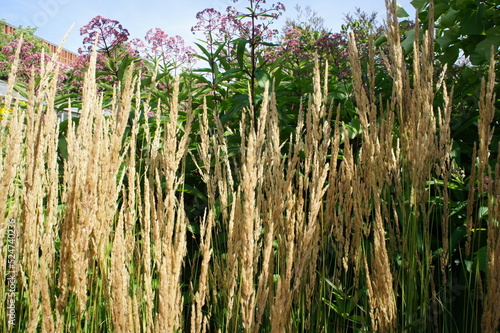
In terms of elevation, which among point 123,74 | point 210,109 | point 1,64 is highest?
point 1,64

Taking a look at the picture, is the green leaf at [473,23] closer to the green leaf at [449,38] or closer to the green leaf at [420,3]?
the green leaf at [449,38]

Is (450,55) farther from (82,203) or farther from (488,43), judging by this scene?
(82,203)

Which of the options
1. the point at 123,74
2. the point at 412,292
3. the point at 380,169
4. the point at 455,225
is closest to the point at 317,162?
the point at 380,169

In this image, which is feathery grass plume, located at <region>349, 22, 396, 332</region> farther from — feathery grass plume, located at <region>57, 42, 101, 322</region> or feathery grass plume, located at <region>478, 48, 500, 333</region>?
feathery grass plume, located at <region>57, 42, 101, 322</region>

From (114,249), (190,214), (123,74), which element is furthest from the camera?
(123,74)

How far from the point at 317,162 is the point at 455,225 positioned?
1225 millimetres

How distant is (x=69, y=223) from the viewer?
111 cm

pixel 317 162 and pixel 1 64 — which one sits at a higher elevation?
pixel 1 64

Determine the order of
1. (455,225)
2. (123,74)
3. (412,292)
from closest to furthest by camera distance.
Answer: (412,292)
(455,225)
(123,74)

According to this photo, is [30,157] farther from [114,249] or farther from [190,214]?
[190,214]

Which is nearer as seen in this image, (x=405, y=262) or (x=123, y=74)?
(x=405, y=262)

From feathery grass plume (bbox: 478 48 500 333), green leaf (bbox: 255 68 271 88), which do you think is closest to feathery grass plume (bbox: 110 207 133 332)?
feathery grass plume (bbox: 478 48 500 333)

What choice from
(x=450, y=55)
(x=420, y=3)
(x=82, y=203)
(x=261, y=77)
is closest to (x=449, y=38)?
(x=450, y=55)

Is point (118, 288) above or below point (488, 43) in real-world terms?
below
